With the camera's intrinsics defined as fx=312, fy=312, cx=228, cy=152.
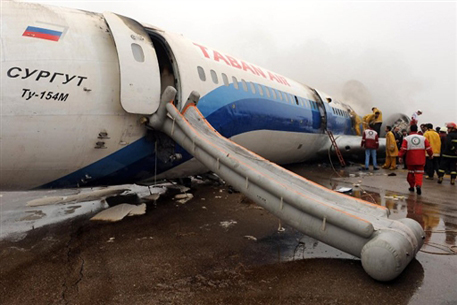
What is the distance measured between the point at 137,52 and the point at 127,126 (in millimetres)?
1214

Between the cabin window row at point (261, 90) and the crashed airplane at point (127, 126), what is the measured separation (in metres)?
0.18

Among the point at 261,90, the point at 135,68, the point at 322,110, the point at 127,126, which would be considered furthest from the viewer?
the point at 322,110

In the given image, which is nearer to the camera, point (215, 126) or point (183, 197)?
point (215, 126)

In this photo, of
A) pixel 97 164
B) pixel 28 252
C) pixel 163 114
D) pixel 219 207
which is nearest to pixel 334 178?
pixel 219 207

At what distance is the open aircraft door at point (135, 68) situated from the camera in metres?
4.79

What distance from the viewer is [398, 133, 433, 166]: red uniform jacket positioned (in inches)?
295

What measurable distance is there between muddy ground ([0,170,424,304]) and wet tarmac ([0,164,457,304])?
0.01 metres

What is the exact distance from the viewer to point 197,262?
3799mm

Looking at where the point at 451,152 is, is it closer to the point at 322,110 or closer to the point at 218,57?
the point at 322,110

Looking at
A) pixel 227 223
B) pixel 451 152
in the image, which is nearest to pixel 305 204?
pixel 227 223

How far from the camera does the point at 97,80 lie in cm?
462

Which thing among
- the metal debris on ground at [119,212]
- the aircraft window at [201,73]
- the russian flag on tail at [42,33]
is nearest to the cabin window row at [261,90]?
the aircraft window at [201,73]

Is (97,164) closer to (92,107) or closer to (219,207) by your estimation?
(92,107)

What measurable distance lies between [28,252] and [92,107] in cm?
215
